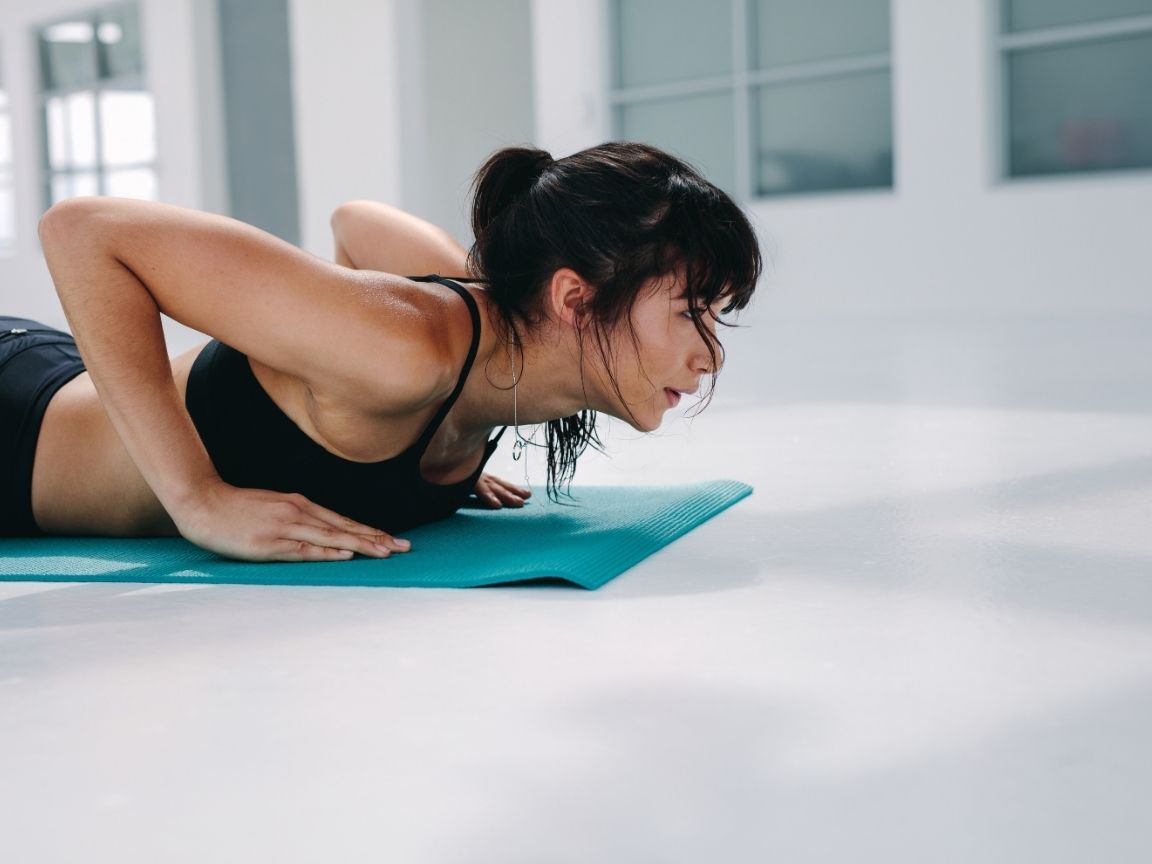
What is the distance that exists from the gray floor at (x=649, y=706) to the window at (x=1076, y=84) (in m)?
4.68

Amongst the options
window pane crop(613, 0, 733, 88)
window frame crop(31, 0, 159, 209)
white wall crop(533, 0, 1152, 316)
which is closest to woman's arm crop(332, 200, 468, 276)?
white wall crop(533, 0, 1152, 316)

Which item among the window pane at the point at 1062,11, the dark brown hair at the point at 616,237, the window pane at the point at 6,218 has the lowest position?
the dark brown hair at the point at 616,237

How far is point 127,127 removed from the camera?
10.8 meters

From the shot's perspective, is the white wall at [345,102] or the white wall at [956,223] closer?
the white wall at [956,223]

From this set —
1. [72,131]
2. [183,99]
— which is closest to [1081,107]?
[183,99]

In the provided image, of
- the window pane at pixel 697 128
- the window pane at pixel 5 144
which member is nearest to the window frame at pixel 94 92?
the window pane at pixel 5 144

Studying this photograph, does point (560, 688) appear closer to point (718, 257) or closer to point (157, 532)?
point (718, 257)

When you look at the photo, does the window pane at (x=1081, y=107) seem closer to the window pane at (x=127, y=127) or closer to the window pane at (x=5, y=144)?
the window pane at (x=127, y=127)

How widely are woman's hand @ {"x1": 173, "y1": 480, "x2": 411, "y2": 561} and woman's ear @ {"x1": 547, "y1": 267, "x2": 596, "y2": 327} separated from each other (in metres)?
0.38

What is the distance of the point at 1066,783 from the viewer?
0.88 meters

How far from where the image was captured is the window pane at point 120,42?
1062cm

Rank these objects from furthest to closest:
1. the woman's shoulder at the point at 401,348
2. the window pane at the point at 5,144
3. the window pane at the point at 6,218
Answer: the window pane at the point at 6,218, the window pane at the point at 5,144, the woman's shoulder at the point at 401,348

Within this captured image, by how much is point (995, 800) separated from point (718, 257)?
0.90 m

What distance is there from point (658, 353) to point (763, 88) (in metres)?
5.87
